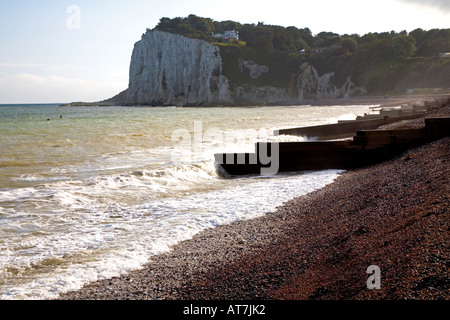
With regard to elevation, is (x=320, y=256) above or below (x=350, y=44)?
below

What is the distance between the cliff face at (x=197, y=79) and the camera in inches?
4013

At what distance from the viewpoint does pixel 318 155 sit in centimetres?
1141

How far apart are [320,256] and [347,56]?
4283 inches

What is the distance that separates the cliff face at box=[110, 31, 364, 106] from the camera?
334 feet

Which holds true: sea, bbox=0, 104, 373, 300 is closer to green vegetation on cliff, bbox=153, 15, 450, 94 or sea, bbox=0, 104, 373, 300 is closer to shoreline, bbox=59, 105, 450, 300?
shoreline, bbox=59, 105, 450, 300

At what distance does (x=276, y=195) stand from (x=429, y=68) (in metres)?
85.6

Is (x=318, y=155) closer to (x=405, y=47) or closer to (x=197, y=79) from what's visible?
(x=197, y=79)

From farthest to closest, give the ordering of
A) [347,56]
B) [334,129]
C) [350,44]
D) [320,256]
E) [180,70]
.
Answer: [350,44] < [180,70] < [347,56] < [334,129] < [320,256]

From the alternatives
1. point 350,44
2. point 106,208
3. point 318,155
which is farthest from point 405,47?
point 106,208

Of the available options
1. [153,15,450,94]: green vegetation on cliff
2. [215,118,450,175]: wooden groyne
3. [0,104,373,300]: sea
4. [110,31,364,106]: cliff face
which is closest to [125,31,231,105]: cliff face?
[110,31,364,106]: cliff face

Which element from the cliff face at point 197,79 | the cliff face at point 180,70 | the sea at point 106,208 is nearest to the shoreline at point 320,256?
the sea at point 106,208

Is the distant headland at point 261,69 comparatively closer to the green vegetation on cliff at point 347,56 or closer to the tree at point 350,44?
the tree at point 350,44
